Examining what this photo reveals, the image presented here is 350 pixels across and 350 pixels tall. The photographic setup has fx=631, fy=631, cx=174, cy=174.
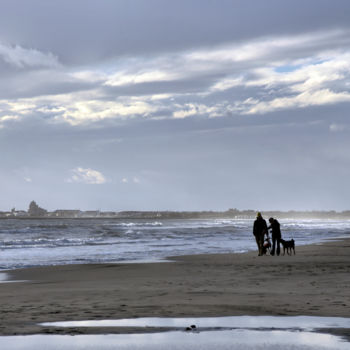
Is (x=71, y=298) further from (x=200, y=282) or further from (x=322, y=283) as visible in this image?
(x=322, y=283)

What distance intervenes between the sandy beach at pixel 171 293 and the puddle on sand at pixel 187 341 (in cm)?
52

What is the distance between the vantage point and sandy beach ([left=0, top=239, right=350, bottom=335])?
930 centimetres

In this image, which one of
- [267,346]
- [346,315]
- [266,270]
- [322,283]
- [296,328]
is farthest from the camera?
[266,270]

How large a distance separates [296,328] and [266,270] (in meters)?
10.7

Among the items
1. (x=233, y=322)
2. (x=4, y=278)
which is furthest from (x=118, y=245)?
(x=233, y=322)

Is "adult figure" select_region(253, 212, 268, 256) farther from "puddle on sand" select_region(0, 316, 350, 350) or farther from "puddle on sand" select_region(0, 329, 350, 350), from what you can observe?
"puddle on sand" select_region(0, 329, 350, 350)

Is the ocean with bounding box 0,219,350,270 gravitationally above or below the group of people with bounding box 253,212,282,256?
below

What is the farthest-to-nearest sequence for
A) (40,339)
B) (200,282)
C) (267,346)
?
(200,282), (40,339), (267,346)

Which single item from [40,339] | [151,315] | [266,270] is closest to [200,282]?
[266,270]

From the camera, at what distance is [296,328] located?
788cm

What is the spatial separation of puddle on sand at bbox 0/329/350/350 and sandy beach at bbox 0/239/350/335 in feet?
1.69

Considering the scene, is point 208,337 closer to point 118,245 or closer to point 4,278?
point 4,278

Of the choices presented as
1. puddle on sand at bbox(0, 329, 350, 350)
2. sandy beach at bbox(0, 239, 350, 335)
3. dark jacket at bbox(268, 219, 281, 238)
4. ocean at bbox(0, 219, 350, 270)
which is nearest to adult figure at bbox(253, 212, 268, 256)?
dark jacket at bbox(268, 219, 281, 238)

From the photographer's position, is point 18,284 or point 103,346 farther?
point 18,284
